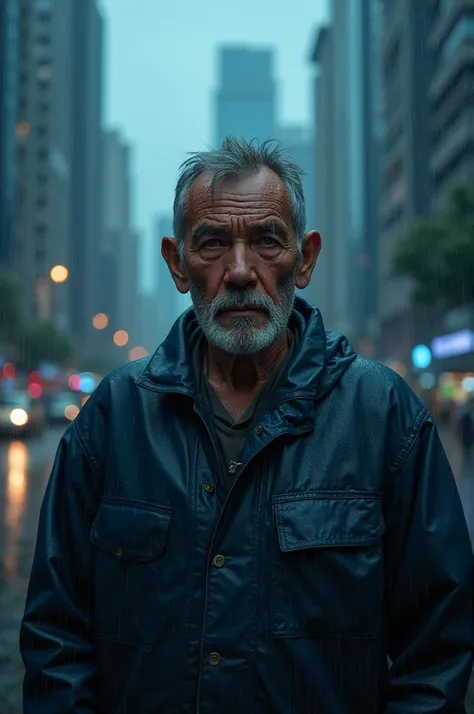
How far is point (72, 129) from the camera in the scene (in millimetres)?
168875

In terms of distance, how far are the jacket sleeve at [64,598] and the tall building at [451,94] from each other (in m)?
49.2

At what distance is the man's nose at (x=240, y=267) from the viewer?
2.50m

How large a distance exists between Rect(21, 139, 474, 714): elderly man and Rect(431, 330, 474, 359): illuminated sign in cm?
4819

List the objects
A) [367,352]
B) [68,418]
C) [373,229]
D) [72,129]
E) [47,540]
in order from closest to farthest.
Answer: [47,540] → [68,418] → [367,352] → [373,229] → [72,129]

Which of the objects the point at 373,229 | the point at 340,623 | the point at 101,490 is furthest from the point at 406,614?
the point at 373,229

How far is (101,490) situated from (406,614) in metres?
0.89

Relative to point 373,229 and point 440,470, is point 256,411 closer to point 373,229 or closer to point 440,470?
point 440,470

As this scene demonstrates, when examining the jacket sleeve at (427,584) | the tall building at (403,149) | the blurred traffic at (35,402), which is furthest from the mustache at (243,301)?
the tall building at (403,149)

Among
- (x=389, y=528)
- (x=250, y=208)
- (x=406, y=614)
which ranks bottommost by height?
(x=406, y=614)

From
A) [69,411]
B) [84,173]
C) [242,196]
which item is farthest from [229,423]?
[84,173]

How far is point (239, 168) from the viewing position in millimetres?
2551

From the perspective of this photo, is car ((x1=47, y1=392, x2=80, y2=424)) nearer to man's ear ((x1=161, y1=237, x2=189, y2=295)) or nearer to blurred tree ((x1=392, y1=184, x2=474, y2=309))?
blurred tree ((x1=392, y1=184, x2=474, y2=309))

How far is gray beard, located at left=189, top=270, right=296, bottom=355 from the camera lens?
2.54 m

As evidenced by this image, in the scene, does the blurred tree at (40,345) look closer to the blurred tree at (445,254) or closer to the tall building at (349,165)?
the tall building at (349,165)
